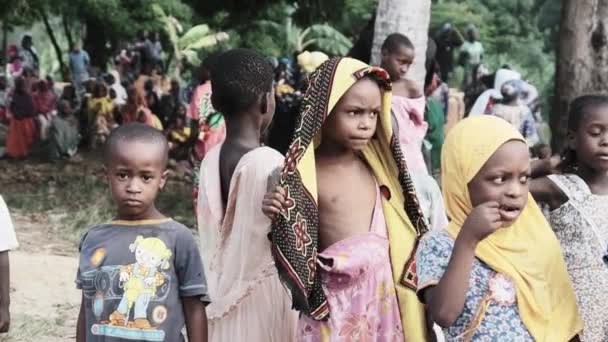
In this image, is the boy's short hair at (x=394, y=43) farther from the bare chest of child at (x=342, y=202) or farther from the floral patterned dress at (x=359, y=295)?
the floral patterned dress at (x=359, y=295)

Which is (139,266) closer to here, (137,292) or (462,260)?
(137,292)

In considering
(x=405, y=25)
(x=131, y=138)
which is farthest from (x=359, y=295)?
(x=405, y=25)

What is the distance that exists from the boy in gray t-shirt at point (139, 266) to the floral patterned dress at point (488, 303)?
76cm

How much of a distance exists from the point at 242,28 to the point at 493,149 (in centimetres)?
1492

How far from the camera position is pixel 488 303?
3373 millimetres

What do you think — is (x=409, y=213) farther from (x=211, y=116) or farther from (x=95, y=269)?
(x=211, y=116)

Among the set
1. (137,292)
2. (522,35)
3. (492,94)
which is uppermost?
(137,292)

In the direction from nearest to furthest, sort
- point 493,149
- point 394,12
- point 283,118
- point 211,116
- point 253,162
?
1. point 493,149
2. point 253,162
3. point 211,116
4. point 283,118
5. point 394,12

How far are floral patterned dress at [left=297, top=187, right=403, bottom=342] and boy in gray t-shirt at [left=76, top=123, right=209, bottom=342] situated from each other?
44 cm

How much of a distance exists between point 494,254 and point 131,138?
4.08ft

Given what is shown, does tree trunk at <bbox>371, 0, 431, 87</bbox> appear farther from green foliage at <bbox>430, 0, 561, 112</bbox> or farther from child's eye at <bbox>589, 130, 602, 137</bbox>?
green foliage at <bbox>430, 0, 561, 112</bbox>

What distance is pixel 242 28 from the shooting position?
18.0m

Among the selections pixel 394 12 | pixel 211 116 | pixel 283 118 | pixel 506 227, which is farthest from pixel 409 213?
pixel 394 12

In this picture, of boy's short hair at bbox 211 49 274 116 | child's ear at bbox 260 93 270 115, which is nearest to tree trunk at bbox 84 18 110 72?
boy's short hair at bbox 211 49 274 116
